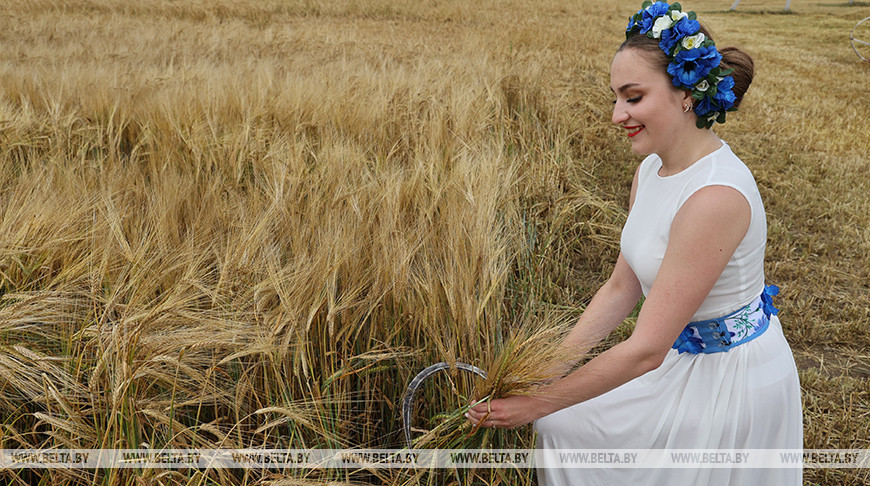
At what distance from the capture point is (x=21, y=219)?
1620 mm

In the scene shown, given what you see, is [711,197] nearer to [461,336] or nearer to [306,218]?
[461,336]

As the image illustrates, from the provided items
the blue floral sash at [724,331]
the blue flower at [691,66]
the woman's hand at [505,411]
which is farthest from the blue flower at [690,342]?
Result: the blue flower at [691,66]

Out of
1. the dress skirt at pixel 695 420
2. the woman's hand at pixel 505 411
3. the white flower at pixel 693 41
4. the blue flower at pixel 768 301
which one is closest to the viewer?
the woman's hand at pixel 505 411

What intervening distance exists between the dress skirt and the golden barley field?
129 mm

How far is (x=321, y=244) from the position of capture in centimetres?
149

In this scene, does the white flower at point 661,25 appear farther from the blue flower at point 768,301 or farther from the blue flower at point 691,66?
the blue flower at point 768,301

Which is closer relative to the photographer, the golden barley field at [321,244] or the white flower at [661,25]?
the golden barley field at [321,244]

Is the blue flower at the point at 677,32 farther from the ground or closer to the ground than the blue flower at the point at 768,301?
farther from the ground

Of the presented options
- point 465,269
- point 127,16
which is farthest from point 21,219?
point 127,16

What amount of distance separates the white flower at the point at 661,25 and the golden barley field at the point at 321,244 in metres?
0.58

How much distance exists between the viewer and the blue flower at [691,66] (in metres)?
1.30

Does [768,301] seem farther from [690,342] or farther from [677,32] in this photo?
[677,32]

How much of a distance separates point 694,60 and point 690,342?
63cm

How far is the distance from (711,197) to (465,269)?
1.73 ft
